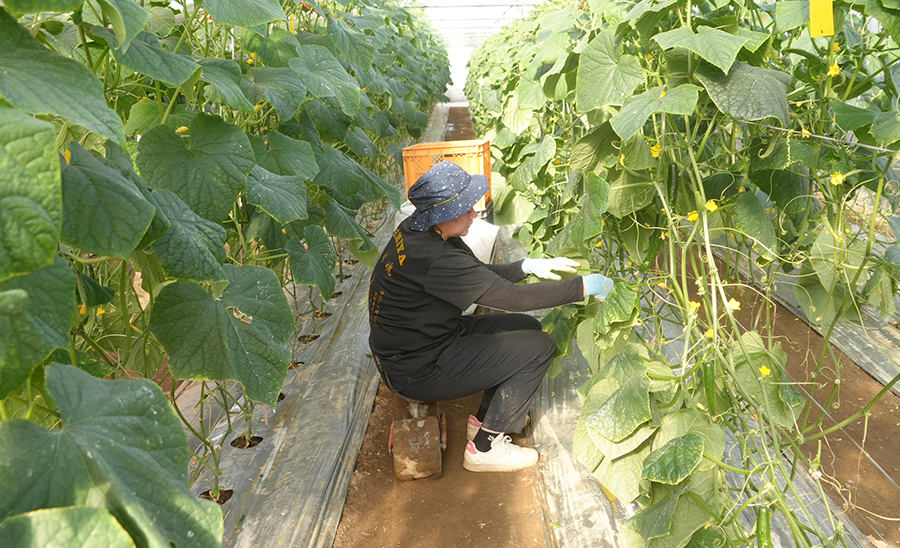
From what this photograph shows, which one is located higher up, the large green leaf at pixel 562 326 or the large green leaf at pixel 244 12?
the large green leaf at pixel 244 12

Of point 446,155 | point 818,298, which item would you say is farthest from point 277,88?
point 446,155

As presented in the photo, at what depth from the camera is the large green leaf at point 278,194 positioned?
62.2 inches

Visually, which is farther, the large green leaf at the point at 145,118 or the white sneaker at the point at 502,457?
the white sneaker at the point at 502,457

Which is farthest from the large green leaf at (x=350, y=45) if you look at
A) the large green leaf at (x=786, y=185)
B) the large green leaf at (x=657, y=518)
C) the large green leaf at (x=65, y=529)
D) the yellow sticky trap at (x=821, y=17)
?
the large green leaf at (x=65, y=529)

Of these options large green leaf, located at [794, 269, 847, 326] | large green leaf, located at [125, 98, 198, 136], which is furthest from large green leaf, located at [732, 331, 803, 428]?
large green leaf, located at [125, 98, 198, 136]

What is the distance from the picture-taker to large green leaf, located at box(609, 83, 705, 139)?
118 centimetres

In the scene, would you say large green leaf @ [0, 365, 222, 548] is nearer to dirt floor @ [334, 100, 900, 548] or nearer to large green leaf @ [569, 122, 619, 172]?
large green leaf @ [569, 122, 619, 172]

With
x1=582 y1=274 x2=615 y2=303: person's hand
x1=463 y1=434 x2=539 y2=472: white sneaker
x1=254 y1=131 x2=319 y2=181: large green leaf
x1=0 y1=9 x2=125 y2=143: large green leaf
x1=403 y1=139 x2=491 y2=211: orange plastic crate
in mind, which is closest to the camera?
x1=0 y1=9 x2=125 y2=143: large green leaf

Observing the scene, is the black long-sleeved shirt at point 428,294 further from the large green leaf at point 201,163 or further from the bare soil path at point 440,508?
the large green leaf at point 201,163

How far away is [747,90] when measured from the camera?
121 cm

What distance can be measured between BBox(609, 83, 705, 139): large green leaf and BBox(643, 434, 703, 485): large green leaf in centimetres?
59

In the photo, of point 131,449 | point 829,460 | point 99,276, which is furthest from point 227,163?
point 829,460

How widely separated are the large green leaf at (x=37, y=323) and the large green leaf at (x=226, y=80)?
65 centimetres

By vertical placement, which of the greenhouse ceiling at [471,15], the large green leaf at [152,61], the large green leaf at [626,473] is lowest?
the greenhouse ceiling at [471,15]
